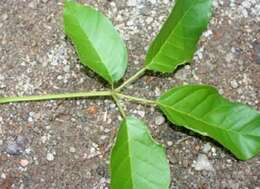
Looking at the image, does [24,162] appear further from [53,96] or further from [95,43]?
[95,43]

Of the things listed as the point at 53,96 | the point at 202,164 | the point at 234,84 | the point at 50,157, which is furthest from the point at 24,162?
the point at 234,84

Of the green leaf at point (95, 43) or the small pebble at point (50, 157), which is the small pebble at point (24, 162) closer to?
the small pebble at point (50, 157)

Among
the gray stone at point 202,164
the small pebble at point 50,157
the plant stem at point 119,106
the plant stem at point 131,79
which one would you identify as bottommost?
the small pebble at point 50,157

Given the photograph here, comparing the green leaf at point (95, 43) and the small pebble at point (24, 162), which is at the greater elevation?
the green leaf at point (95, 43)

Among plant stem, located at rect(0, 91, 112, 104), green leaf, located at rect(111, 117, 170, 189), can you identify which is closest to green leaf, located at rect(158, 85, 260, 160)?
green leaf, located at rect(111, 117, 170, 189)

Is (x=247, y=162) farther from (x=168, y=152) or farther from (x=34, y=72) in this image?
(x=34, y=72)

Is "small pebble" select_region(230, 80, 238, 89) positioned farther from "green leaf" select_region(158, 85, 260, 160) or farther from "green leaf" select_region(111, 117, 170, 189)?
"green leaf" select_region(111, 117, 170, 189)

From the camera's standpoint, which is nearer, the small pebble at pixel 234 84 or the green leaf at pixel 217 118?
the green leaf at pixel 217 118

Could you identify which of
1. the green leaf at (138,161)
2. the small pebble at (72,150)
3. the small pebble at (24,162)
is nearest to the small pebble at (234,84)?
the green leaf at (138,161)
